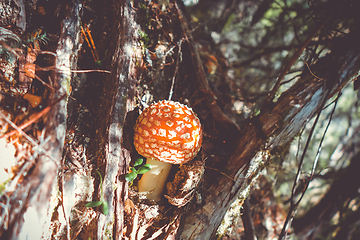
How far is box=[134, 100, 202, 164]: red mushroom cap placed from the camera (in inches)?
67.3

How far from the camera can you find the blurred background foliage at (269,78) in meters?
3.00

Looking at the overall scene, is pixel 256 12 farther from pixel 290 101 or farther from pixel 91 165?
pixel 91 165

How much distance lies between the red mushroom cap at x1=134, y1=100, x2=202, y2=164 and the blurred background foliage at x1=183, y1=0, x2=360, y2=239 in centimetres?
125

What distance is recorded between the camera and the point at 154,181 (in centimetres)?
208

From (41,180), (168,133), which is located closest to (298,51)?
(168,133)

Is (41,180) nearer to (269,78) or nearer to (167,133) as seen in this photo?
(167,133)

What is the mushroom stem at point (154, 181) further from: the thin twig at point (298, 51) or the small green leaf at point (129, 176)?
the thin twig at point (298, 51)

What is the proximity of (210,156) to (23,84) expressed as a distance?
2.10 metres

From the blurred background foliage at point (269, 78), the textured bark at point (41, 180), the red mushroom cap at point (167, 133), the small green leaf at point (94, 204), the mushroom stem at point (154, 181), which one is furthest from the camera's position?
the blurred background foliage at point (269, 78)

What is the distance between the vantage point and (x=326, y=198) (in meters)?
3.35

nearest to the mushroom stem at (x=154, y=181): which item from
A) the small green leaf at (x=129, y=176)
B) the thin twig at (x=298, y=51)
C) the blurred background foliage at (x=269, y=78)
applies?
the small green leaf at (x=129, y=176)

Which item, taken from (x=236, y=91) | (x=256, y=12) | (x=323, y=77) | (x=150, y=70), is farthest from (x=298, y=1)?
(x=150, y=70)

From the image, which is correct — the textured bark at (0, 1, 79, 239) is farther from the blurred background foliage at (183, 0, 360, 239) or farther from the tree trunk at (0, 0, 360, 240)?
the blurred background foliage at (183, 0, 360, 239)

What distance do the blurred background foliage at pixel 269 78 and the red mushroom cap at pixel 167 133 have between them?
4.11 feet
